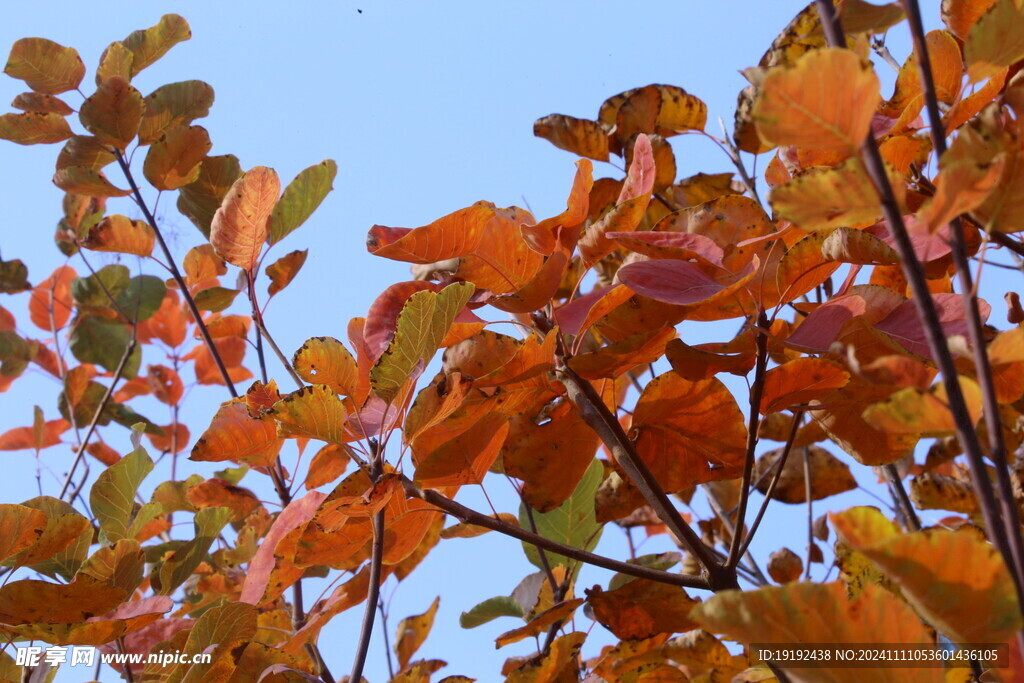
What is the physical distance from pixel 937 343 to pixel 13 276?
184cm

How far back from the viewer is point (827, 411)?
71 centimetres

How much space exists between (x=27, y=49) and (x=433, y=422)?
1.01 m

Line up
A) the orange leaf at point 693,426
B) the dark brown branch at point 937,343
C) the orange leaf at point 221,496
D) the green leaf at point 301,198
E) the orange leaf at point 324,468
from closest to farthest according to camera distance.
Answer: the dark brown branch at point 937,343
the orange leaf at point 693,426
the orange leaf at point 324,468
the green leaf at point 301,198
the orange leaf at point 221,496

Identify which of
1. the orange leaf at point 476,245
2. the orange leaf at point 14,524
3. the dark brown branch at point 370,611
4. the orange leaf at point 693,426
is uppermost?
the orange leaf at point 476,245

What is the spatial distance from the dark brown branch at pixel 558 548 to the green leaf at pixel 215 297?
870 millimetres

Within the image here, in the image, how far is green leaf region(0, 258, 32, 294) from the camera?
172 centimetres

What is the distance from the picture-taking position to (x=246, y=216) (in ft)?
3.16

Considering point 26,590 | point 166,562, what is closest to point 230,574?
point 166,562

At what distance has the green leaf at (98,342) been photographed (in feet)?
5.98

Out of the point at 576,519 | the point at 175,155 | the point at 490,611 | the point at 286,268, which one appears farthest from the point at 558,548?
the point at 175,155

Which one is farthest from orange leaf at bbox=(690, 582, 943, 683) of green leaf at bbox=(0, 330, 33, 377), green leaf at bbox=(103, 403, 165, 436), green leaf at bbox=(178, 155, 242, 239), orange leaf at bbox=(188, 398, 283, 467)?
green leaf at bbox=(0, 330, 33, 377)

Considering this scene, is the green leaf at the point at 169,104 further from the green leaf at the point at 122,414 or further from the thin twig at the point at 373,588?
the thin twig at the point at 373,588

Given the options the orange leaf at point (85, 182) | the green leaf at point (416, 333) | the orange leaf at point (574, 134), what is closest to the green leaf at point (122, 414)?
the orange leaf at point (85, 182)

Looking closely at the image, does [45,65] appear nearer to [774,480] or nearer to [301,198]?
[301,198]
